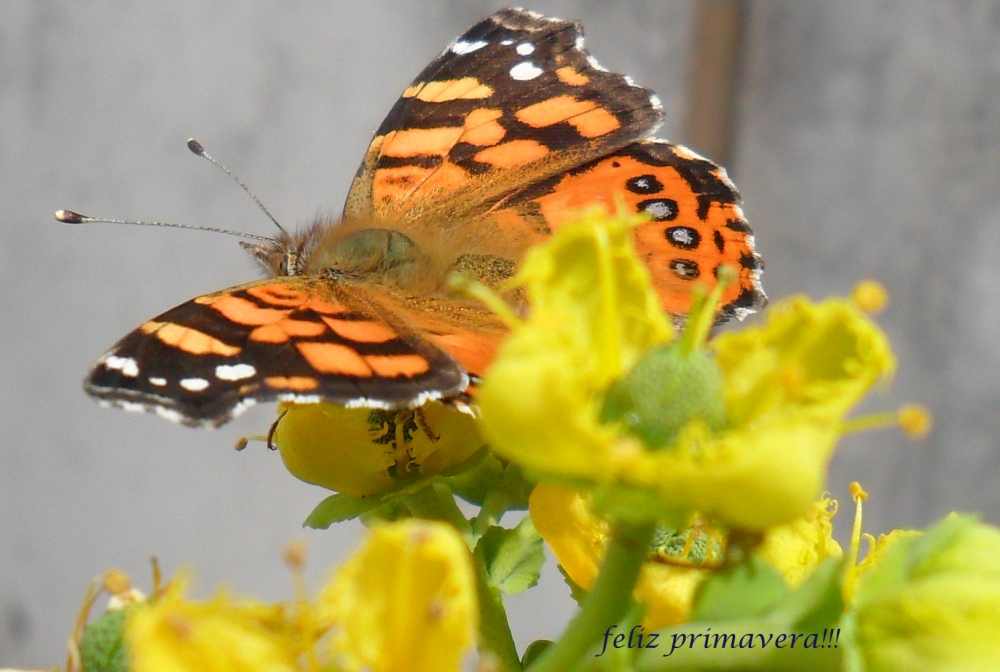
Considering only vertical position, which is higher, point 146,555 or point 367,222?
point 367,222

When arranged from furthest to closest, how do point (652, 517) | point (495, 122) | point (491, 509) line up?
1. point (495, 122)
2. point (491, 509)
3. point (652, 517)

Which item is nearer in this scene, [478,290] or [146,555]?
[478,290]

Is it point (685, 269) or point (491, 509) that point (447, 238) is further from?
point (491, 509)

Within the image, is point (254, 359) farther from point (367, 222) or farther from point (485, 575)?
point (367, 222)

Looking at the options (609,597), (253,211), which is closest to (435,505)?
(609,597)

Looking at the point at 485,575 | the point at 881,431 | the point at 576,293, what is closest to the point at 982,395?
the point at 881,431

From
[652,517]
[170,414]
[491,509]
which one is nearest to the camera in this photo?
[652,517]

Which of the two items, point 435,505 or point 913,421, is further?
point 435,505

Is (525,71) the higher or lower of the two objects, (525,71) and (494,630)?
the higher
